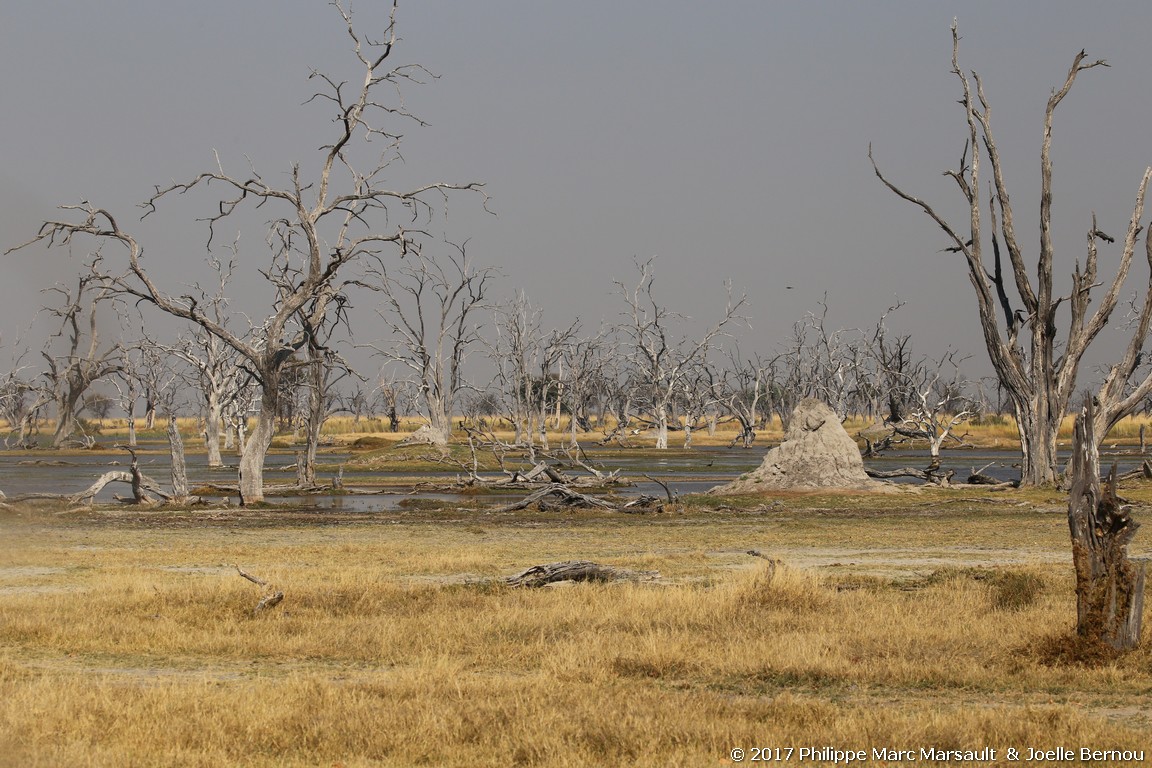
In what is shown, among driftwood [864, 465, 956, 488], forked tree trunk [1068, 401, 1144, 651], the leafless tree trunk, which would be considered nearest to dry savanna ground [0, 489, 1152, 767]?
forked tree trunk [1068, 401, 1144, 651]

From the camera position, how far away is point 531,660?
12.8 m

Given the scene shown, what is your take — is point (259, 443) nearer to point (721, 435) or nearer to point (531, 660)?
point (531, 660)

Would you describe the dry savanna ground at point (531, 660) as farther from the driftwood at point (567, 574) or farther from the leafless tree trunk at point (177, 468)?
the leafless tree trunk at point (177, 468)

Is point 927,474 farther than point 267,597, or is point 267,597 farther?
point 927,474

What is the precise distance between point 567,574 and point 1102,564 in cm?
798

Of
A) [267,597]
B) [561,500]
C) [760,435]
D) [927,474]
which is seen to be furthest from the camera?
[760,435]

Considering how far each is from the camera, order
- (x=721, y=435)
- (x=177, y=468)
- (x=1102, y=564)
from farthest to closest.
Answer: (x=721, y=435) → (x=177, y=468) → (x=1102, y=564)

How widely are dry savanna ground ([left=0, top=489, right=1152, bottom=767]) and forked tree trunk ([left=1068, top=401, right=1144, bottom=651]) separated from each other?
33 cm

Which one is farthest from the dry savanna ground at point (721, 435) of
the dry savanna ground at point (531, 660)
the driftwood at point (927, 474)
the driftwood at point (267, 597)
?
the driftwood at point (267, 597)

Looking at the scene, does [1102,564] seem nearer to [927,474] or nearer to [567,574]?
[567,574]

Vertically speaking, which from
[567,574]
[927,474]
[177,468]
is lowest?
[567,574]

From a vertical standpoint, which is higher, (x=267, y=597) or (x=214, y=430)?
(x=214, y=430)

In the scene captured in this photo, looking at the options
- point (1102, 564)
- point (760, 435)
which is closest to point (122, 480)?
point (1102, 564)

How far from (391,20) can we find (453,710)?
28648mm
